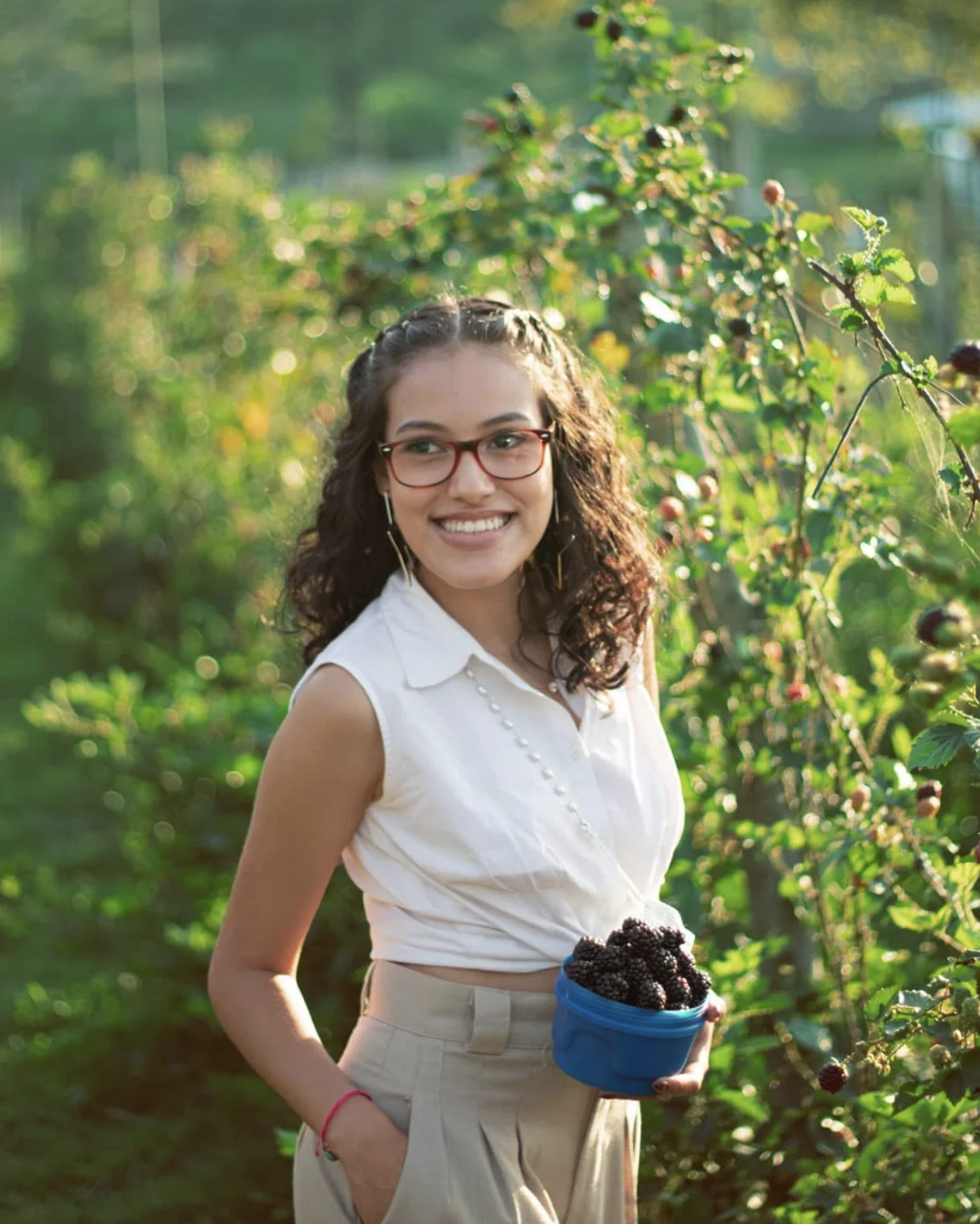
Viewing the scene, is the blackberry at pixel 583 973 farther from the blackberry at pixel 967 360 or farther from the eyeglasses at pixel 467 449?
the blackberry at pixel 967 360

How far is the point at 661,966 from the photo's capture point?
177 cm

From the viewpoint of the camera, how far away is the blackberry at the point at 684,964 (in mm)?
1804

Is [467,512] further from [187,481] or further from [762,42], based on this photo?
[762,42]

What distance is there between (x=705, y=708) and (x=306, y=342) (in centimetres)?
366

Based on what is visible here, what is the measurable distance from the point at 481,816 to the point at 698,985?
323mm

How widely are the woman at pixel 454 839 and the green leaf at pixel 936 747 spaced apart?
373 millimetres

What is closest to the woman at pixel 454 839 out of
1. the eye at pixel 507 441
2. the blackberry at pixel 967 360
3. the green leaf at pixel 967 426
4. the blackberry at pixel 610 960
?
the eye at pixel 507 441

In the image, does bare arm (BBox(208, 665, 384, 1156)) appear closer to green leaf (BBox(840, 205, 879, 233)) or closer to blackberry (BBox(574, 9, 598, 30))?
green leaf (BBox(840, 205, 879, 233))

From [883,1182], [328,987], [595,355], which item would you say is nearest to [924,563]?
[883,1182]

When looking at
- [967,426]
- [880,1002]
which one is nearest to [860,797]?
[880,1002]

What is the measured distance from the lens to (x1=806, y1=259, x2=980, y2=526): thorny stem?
160 cm

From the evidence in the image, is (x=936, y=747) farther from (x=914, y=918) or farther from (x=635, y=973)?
(x=914, y=918)

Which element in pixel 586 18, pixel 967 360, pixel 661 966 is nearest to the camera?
pixel 967 360

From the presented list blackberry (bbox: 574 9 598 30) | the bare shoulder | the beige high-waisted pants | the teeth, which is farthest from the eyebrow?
blackberry (bbox: 574 9 598 30)
